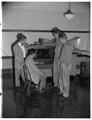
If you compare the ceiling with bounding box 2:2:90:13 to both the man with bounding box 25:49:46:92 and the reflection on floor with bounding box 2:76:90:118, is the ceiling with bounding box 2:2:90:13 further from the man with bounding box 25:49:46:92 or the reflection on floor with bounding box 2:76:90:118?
the reflection on floor with bounding box 2:76:90:118

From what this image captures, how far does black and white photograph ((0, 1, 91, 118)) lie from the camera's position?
384 centimetres

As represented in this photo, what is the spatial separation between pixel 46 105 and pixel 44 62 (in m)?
1.93

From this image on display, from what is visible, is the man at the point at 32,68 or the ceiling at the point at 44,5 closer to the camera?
the man at the point at 32,68

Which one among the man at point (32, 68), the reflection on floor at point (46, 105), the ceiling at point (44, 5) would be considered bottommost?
the reflection on floor at point (46, 105)

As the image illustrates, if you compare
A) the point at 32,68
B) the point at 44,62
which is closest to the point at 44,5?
the point at 44,62

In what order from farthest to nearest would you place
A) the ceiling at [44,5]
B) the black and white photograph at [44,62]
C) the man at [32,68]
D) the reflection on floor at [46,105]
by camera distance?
the ceiling at [44,5] → the man at [32,68] → the black and white photograph at [44,62] → the reflection on floor at [46,105]

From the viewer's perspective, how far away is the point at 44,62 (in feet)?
18.3

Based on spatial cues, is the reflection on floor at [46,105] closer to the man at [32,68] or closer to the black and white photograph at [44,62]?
the black and white photograph at [44,62]

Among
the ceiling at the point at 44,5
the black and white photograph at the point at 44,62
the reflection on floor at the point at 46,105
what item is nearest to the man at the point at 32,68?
the black and white photograph at the point at 44,62

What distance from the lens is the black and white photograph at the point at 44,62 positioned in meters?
3.84

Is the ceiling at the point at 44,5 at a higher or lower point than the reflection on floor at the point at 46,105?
higher

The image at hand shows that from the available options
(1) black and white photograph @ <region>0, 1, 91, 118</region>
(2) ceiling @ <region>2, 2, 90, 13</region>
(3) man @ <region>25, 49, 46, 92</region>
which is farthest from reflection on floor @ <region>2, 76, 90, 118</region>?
(2) ceiling @ <region>2, 2, 90, 13</region>

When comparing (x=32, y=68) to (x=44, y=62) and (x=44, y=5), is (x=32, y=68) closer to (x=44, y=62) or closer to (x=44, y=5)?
(x=44, y=62)

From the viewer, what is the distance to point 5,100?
13.5 ft
